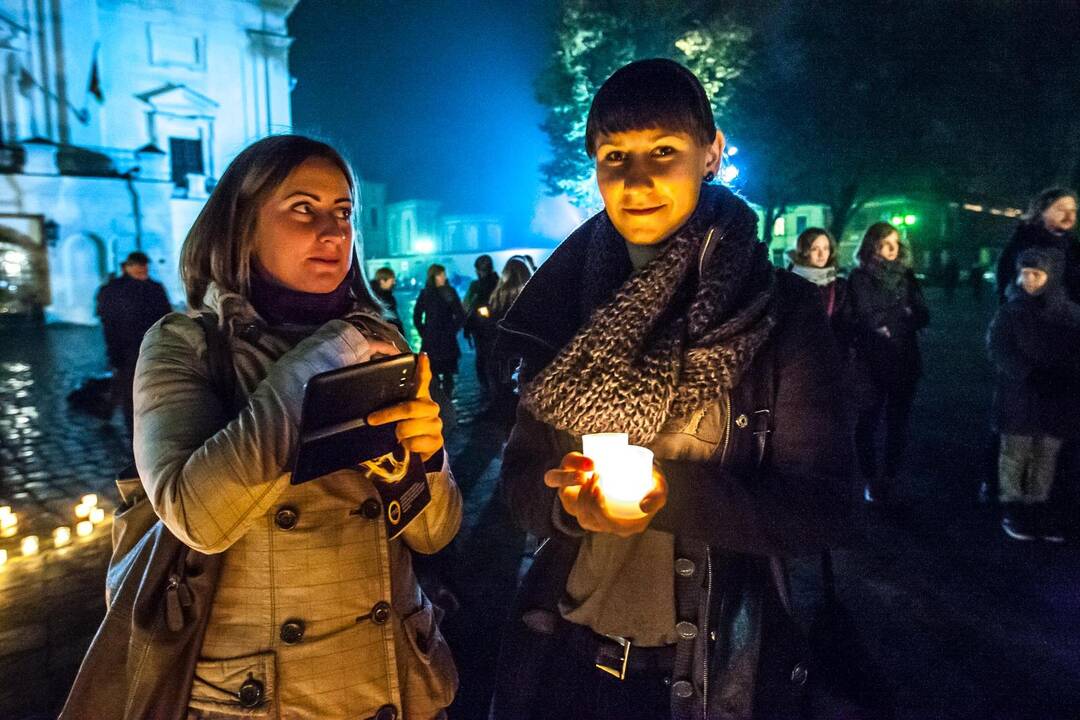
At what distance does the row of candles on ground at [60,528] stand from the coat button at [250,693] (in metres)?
4.65

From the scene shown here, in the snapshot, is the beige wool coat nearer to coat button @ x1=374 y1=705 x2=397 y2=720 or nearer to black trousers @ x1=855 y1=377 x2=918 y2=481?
coat button @ x1=374 y1=705 x2=397 y2=720

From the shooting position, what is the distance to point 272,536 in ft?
5.16

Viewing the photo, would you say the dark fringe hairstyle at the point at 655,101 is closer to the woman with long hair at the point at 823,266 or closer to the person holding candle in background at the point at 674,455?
the person holding candle in background at the point at 674,455

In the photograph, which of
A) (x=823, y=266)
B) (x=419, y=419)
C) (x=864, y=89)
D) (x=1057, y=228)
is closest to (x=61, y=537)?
(x=419, y=419)

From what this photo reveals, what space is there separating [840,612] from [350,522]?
3.26 m

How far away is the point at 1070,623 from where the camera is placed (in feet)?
12.8

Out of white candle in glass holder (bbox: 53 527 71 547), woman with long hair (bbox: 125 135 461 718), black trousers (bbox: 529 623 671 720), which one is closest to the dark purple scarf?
woman with long hair (bbox: 125 135 461 718)

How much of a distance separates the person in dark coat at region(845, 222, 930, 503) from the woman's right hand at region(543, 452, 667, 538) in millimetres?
4995


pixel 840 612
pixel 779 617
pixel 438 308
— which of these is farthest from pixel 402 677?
pixel 438 308

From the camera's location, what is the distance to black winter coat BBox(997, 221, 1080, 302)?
16.3 ft

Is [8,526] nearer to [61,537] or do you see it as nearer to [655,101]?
[61,537]

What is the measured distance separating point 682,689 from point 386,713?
2.28 feet

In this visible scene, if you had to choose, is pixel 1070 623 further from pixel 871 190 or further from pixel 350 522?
pixel 871 190

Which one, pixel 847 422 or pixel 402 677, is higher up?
pixel 847 422
